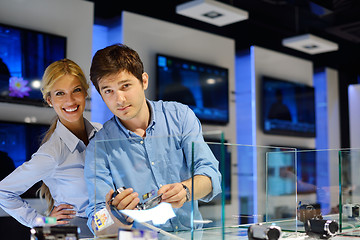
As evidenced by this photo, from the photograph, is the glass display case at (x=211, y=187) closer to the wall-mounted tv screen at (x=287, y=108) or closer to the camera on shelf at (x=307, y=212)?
the camera on shelf at (x=307, y=212)

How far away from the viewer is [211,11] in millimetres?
4059

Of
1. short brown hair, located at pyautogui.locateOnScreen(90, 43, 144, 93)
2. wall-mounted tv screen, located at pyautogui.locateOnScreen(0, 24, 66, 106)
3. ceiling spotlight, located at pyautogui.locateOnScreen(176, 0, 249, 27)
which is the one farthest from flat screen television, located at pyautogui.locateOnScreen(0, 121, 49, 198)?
short brown hair, located at pyautogui.locateOnScreen(90, 43, 144, 93)

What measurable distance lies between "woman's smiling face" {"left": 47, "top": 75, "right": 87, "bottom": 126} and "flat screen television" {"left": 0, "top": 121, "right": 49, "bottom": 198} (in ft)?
4.70

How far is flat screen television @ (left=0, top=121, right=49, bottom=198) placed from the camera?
3342mm

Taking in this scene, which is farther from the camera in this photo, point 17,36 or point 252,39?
point 252,39

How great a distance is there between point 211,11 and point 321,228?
116 inches

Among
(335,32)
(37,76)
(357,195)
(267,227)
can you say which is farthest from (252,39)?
(267,227)

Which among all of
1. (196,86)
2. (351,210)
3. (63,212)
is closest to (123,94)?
(63,212)

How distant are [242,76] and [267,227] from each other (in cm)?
456

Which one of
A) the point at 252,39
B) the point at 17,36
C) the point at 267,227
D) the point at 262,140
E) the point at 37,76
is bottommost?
the point at 267,227

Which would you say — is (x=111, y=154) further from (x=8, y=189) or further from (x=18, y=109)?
(x=18, y=109)

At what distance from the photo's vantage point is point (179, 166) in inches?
47.1

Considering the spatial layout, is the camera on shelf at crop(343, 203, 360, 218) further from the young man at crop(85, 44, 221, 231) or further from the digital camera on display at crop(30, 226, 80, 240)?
the digital camera on display at crop(30, 226, 80, 240)

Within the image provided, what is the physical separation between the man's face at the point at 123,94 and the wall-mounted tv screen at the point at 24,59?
2.17 metres
